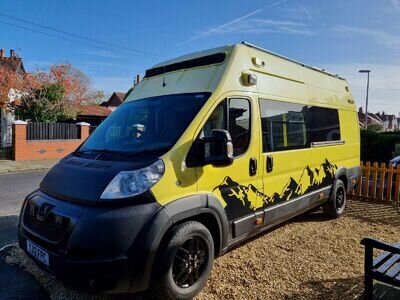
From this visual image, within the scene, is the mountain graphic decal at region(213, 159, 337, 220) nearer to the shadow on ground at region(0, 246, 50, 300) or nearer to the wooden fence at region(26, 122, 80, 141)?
the shadow on ground at region(0, 246, 50, 300)

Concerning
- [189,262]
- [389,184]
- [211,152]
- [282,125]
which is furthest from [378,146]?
[189,262]

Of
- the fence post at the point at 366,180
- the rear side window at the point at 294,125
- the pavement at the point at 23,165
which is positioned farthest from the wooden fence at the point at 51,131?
the fence post at the point at 366,180

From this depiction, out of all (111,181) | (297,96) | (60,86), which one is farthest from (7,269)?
(60,86)

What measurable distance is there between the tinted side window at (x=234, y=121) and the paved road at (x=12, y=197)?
3.60 m

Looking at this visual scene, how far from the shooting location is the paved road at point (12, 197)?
527 centimetres

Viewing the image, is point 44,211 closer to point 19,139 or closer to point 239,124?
point 239,124

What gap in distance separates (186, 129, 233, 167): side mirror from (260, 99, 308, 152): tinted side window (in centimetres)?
114

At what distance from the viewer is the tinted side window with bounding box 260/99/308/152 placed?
4398 millimetres

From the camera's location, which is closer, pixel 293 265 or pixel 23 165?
pixel 293 265

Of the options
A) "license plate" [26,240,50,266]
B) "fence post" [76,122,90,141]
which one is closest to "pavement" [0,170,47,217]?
"license plate" [26,240,50,266]

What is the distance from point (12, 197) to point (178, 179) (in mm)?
6551

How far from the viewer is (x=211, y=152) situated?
340cm

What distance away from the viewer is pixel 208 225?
12.0ft

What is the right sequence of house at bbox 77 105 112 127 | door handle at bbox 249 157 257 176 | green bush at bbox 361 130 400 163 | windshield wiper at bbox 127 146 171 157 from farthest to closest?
house at bbox 77 105 112 127, green bush at bbox 361 130 400 163, door handle at bbox 249 157 257 176, windshield wiper at bbox 127 146 171 157
